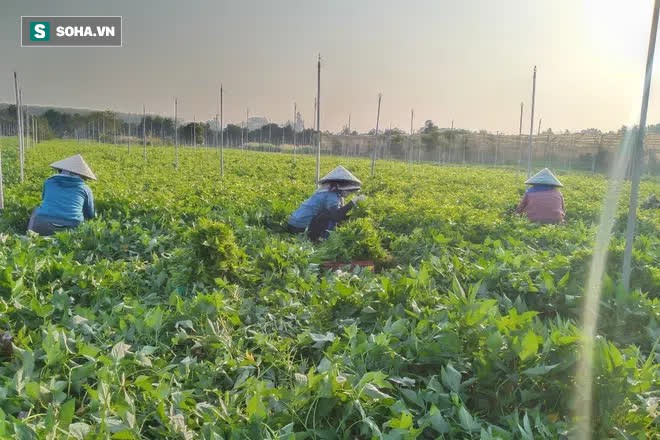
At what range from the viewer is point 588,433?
1.77 metres

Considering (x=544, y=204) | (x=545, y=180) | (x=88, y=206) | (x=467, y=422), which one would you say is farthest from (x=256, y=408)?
(x=545, y=180)

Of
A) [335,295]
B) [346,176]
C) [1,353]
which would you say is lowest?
[1,353]

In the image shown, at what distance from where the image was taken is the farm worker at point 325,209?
5926 millimetres

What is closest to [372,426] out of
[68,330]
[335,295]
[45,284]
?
[335,295]

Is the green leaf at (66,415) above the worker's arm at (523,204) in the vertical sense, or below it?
below

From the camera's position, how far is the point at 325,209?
6.03 meters

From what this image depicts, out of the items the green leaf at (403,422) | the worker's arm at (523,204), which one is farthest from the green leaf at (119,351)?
the worker's arm at (523,204)

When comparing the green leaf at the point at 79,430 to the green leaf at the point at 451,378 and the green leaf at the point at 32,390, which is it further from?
the green leaf at the point at 451,378

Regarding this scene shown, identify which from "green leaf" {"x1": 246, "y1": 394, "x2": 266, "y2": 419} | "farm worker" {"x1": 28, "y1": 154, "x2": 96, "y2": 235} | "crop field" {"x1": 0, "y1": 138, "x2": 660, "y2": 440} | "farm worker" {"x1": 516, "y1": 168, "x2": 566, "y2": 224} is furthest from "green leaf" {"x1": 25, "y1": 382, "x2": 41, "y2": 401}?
"farm worker" {"x1": 516, "y1": 168, "x2": 566, "y2": 224}

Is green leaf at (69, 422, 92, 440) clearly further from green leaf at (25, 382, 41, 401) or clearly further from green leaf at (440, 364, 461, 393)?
green leaf at (440, 364, 461, 393)

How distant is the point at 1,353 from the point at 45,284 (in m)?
0.94

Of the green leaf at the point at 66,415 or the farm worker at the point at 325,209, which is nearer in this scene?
the green leaf at the point at 66,415

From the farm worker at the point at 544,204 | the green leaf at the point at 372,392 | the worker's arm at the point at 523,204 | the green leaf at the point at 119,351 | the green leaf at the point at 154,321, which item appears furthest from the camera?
the worker's arm at the point at 523,204

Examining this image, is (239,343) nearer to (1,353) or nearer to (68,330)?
(68,330)
